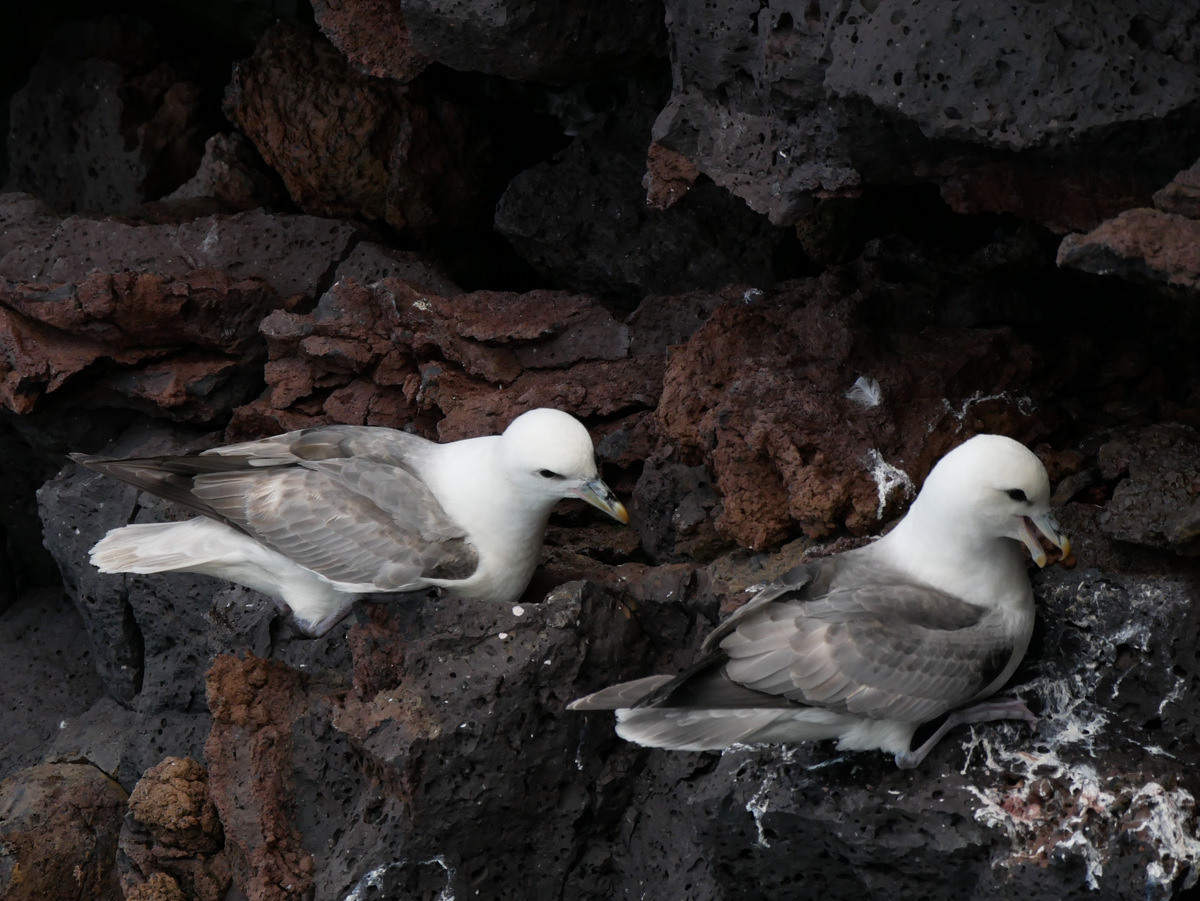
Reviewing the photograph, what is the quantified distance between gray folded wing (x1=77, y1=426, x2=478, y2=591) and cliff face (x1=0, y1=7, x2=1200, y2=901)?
0.64ft

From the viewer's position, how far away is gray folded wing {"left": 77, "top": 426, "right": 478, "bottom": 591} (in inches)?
166

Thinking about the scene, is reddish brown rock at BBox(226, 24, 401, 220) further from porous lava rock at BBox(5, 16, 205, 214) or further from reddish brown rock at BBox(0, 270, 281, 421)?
reddish brown rock at BBox(0, 270, 281, 421)

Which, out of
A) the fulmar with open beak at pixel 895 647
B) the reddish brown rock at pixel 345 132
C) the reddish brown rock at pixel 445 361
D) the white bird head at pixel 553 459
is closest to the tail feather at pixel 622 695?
the fulmar with open beak at pixel 895 647

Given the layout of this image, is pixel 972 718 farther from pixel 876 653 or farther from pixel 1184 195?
pixel 1184 195

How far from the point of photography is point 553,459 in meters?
4.17

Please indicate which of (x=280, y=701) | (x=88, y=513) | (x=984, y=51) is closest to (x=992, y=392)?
(x=984, y=51)

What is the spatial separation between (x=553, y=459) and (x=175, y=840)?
1.83m

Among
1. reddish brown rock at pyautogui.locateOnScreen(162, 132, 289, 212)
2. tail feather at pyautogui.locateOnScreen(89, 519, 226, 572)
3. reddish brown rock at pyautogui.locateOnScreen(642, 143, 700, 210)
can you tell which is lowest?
tail feather at pyautogui.locateOnScreen(89, 519, 226, 572)

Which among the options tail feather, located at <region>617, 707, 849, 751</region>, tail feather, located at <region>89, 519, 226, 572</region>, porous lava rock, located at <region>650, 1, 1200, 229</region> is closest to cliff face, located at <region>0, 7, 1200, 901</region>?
porous lava rock, located at <region>650, 1, 1200, 229</region>

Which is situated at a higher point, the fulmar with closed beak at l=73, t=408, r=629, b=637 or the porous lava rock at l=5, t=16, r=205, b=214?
the porous lava rock at l=5, t=16, r=205, b=214

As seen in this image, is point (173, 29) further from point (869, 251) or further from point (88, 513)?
point (869, 251)

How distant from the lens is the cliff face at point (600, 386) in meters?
3.44

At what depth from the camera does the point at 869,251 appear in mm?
4773

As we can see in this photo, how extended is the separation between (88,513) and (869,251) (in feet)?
10.7
